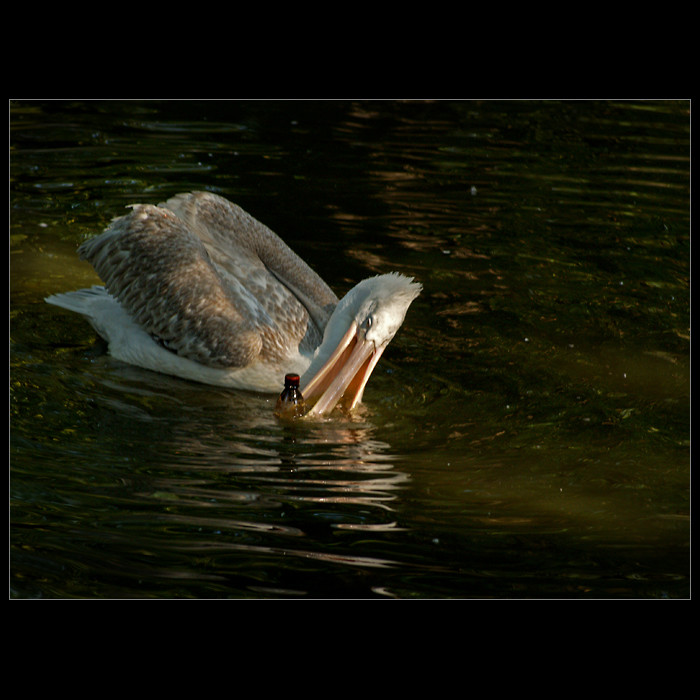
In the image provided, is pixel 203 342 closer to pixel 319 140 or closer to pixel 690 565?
pixel 690 565

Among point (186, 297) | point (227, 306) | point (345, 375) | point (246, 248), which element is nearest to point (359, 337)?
point (345, 375)

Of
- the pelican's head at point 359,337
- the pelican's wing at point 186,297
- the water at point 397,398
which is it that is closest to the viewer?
the water at point 397,398

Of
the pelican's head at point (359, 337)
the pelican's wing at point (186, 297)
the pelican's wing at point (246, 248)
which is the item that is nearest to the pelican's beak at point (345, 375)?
the pelican's head at point (359, 337)

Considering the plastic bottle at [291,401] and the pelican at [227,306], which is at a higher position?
the pelican at [227,306]

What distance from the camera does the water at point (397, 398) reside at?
4859mm

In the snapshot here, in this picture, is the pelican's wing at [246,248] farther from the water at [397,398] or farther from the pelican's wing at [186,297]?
the water at [397,398]

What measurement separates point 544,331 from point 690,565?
2.83 metres

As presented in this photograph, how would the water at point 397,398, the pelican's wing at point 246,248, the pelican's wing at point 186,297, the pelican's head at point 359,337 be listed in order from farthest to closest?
the pelican's wing at point 246,248
the pelican's wing at point 186,297
the pelican's head at point 359,337
the water at point 397,398

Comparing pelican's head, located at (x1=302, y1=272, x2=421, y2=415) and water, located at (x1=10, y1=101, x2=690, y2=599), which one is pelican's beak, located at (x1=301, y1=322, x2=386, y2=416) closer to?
pelican's head, located at (x1=302, y1=272, x2=421, y2=415)

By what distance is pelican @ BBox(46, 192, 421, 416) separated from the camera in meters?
6.28

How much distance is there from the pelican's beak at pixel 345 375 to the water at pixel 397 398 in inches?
5.7

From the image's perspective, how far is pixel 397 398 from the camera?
6.55 meters

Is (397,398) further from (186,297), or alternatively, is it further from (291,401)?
(186,297)

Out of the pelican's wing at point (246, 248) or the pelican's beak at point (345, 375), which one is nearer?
the pelican's beak at point (345, 375)
